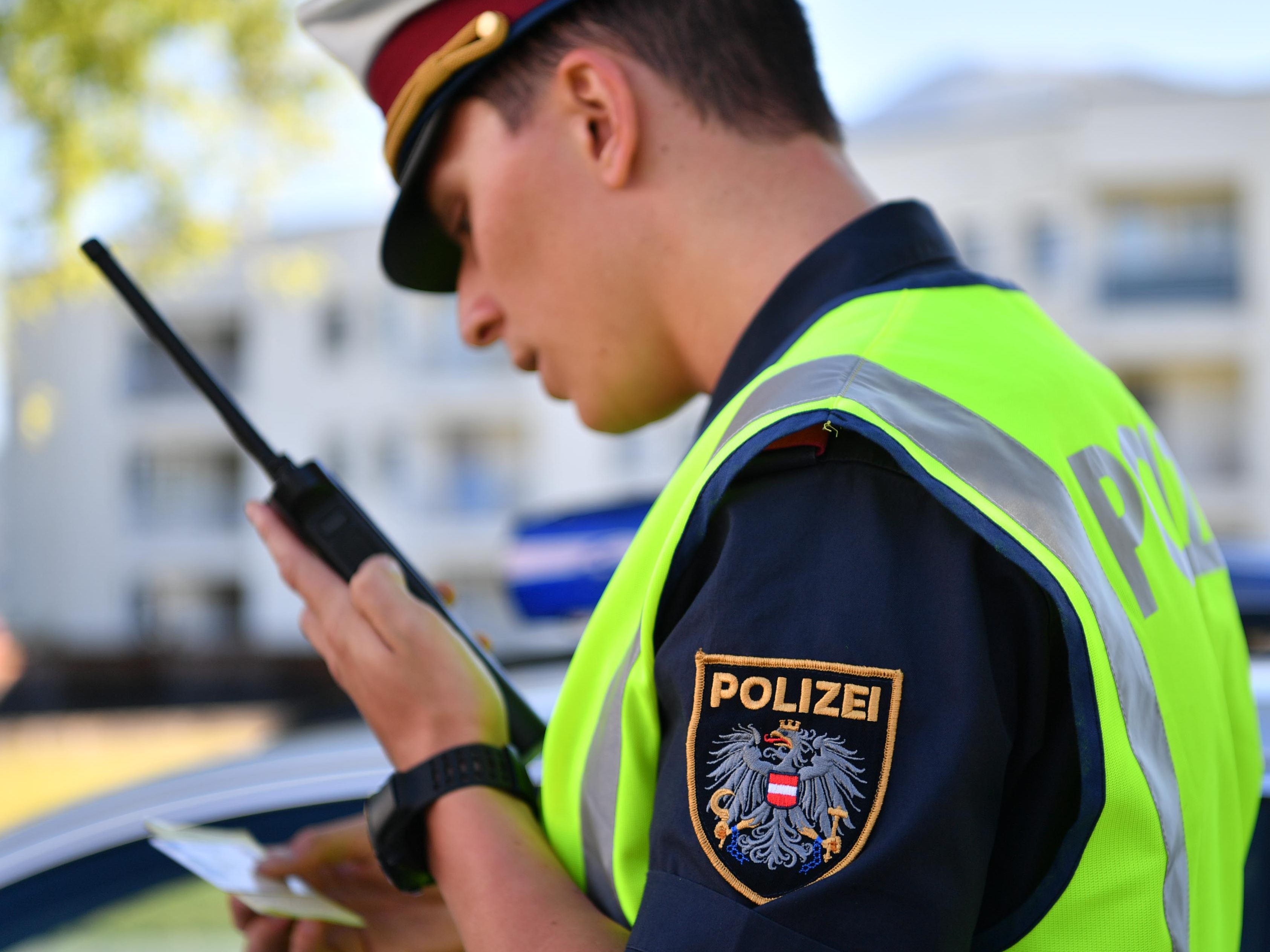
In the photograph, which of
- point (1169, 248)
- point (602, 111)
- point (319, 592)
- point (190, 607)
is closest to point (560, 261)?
point (602, 111)

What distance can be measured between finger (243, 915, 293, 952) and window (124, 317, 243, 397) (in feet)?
77.6

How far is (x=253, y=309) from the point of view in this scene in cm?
2352

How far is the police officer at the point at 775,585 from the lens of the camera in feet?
2.31

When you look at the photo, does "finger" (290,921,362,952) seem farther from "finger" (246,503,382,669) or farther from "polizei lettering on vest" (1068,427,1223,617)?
"polizei lettering on vest" (1068,427,1223,617)

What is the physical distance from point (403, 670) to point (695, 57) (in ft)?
1.85

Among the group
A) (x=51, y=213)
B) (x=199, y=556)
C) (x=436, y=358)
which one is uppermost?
(x=51, y=213)

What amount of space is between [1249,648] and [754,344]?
1263mm

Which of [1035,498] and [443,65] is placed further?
[443,65]

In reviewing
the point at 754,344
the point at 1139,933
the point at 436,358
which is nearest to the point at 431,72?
the point at 754,344

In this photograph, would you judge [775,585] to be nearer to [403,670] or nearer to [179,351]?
[403,670]

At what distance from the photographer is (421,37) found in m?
1.18

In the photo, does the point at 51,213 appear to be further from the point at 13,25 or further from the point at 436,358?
the point at 436,358

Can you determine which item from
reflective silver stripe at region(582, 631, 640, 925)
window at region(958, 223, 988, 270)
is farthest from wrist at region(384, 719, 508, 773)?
window at region(958, 223, 988, 270)

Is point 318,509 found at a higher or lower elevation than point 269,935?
higher
